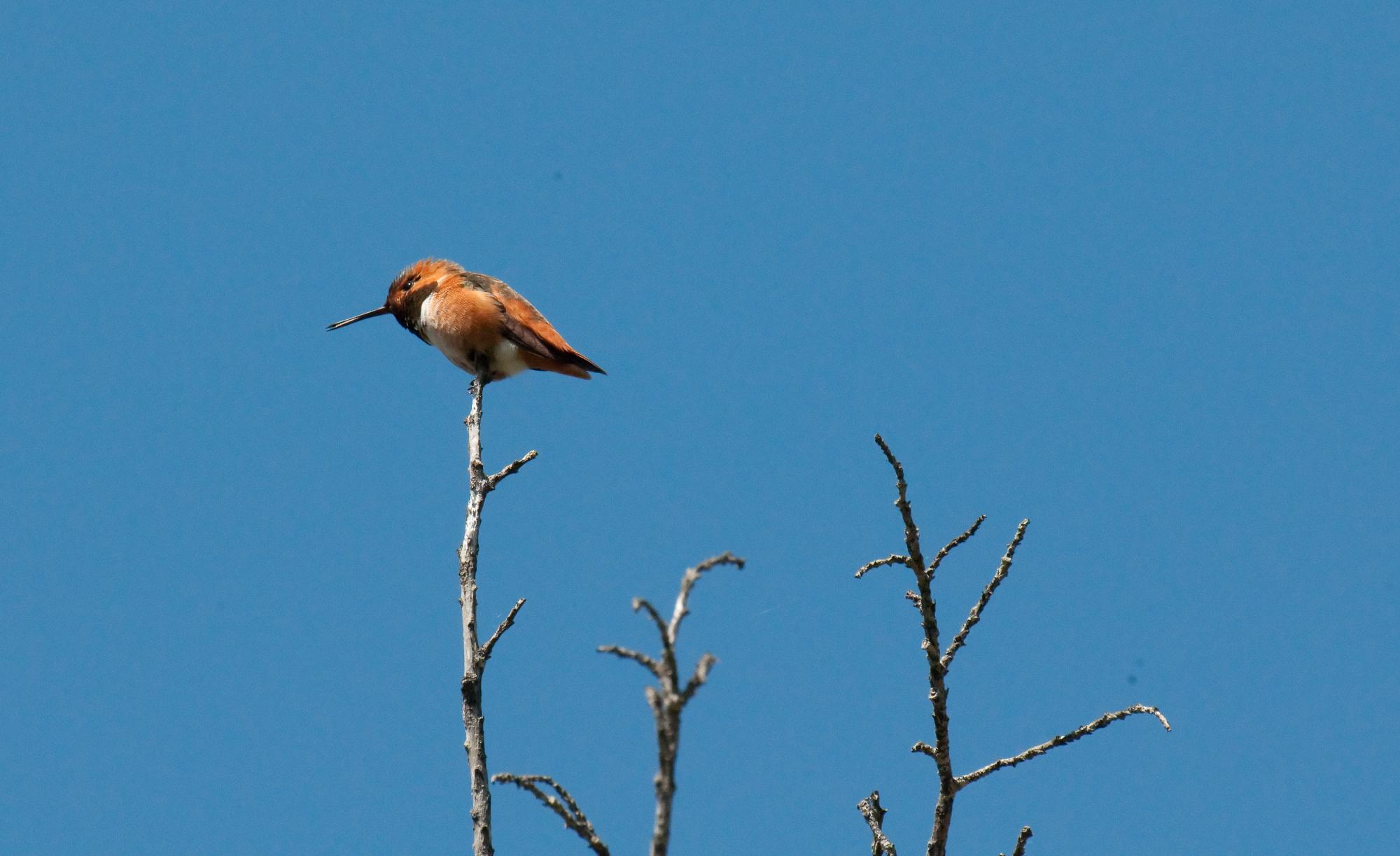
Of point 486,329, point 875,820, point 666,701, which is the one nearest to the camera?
point 666,701

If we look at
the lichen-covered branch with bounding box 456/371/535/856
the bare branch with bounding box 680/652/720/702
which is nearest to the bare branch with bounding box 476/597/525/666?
the lichen-covered branch with bounding box 456/371/535/856

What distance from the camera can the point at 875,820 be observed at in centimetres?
398

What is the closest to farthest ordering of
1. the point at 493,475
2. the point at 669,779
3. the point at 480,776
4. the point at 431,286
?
the point at 669,779
the point at 480,776
the point at 493,475
the point at 431,286

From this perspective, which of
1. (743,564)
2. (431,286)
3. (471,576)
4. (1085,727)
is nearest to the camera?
(743,564)

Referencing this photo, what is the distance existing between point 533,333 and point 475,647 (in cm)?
344

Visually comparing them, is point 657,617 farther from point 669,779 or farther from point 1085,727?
point 1085,727

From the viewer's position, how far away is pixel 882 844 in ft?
12.3

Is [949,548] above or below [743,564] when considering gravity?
above

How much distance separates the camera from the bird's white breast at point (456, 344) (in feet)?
25.6

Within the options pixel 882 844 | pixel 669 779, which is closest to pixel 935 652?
pixel 882 844

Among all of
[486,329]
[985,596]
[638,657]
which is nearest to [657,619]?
[638,657]

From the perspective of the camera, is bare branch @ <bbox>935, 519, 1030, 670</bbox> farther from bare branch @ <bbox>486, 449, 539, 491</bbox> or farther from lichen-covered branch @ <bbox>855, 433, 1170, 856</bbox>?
bare branch @ <bbox>486, 449, 539, 491</bbox>

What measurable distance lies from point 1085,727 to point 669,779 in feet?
5.00

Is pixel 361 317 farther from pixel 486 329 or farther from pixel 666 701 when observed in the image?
pixel 666 701
